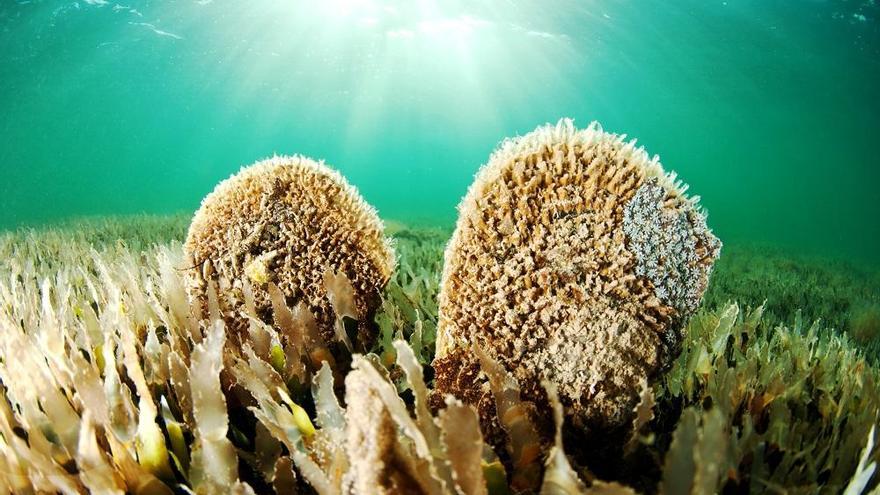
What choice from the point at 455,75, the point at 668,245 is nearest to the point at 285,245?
the point at 668,245

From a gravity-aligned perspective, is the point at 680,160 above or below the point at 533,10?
above

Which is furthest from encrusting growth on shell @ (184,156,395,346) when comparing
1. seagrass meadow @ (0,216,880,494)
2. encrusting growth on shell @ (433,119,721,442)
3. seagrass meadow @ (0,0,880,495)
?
encrusting growth on shell @ (433,119,721,442)

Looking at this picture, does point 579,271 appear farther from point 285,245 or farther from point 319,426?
point 285,245

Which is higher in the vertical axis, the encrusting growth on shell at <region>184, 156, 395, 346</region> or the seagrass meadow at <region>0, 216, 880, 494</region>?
the encrusting growth on shell at <region>184, 156, 395, 346</region>

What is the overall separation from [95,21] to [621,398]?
43.4 metres

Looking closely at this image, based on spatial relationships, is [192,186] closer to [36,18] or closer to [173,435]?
[36,18]

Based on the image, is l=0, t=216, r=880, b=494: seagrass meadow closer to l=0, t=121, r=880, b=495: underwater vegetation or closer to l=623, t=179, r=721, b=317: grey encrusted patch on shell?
l=0, t=121, r=880, b=495: underwater vegetation

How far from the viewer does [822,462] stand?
67.6 inches

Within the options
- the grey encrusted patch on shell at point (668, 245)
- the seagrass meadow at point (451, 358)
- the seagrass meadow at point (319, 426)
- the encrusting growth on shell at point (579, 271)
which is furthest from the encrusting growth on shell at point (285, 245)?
the grey encrusted patch on shell at point (668, 245)

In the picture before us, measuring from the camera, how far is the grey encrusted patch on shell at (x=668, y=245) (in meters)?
1.60

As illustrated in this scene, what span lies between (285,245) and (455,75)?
63.9 metres

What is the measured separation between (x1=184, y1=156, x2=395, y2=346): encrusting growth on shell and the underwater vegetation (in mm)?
11

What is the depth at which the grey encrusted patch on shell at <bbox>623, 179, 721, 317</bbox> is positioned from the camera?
1.60 meters

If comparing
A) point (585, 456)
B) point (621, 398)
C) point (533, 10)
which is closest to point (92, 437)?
point (585, 456)
